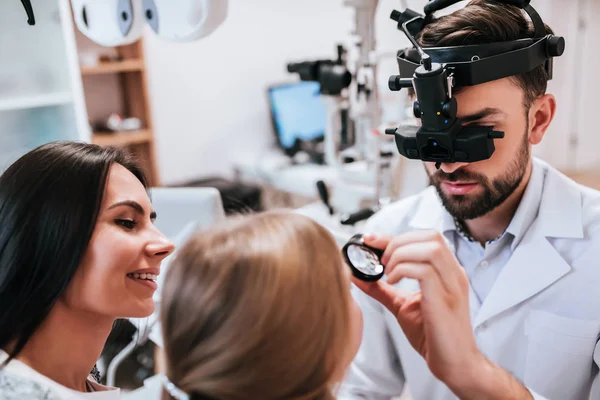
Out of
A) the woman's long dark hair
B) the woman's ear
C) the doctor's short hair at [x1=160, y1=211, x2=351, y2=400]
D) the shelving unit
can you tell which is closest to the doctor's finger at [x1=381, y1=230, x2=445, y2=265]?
the doctor's short hair at [x1=160, y1=211, x2=351, y2=400]

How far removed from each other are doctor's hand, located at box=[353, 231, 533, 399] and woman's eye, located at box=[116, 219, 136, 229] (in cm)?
39

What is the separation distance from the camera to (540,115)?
43.0 inches

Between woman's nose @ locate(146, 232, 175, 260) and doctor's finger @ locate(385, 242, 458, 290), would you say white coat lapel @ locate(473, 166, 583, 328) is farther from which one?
woman's nose @ locate(146, 232, 175, 260)

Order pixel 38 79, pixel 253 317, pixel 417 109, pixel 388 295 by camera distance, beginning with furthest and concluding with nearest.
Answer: pixel 38 79, pixel 388 295, pixel 417 109, pixel 253 317

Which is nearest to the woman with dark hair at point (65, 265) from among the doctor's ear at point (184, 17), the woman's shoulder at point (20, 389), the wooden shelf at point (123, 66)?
the woman's shoulder at point (20, 389)

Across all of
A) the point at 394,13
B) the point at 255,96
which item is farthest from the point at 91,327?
the point at 255,96

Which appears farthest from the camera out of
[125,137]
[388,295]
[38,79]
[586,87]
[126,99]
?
[586,87]

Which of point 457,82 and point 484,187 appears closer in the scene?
point 457,82

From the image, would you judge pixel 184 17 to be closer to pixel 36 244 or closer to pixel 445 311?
pixel 36 244

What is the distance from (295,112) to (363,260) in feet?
8.94

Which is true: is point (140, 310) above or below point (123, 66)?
below

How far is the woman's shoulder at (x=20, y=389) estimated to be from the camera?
0.71 m

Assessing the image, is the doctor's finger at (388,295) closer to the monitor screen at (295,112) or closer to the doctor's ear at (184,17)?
the doctor's ear at (184,17)

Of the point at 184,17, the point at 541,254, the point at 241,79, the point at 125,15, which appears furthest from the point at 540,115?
the point at 241,79
